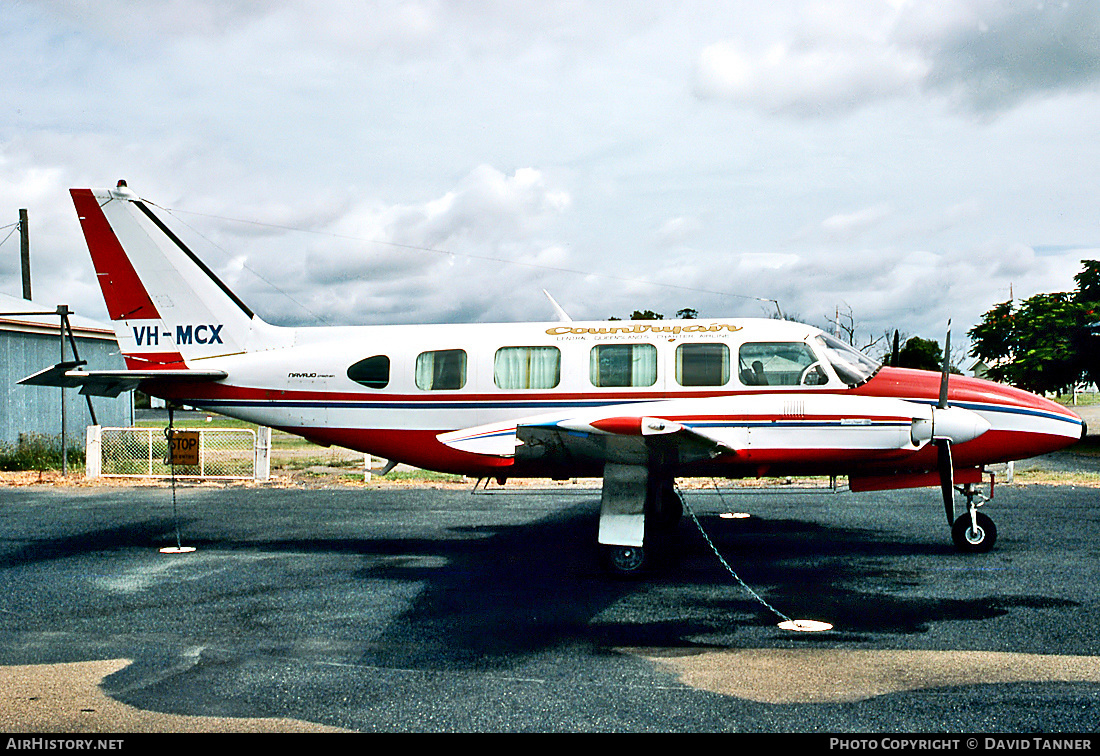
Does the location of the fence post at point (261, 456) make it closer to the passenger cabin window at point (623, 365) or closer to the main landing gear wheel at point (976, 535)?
the passenger cabin window at point (623, 365)

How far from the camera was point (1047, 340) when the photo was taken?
3130 centimetres

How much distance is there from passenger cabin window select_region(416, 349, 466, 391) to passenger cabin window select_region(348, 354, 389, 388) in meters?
0.53

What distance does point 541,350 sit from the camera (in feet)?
38.2

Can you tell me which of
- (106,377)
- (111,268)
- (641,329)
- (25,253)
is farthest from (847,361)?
(25,253)

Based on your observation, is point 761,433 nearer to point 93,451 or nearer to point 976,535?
point 976,535

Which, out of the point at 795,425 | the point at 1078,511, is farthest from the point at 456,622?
the point at 1078,511

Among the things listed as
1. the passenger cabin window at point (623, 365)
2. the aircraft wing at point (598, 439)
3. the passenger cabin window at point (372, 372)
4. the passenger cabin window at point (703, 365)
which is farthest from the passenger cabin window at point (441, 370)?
the passenger cabin window at point (703, 365)

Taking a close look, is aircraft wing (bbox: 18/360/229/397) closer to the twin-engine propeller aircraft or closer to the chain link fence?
the twin-engine propeller aircraft

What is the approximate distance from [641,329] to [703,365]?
1.05 metres

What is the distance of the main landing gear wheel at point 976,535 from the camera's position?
36.1ft

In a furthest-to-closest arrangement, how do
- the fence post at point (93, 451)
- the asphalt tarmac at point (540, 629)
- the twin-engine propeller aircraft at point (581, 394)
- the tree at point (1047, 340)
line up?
the tree at point (1047, 340) → the fence post at point (93, 451) → the twin-engine propeller aircraft at point (581, 394) → the asphalt tarmac at point (540, 629)

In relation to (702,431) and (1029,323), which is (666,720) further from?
(1029,323)

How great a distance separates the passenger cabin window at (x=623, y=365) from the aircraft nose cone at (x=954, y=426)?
3.71 m
